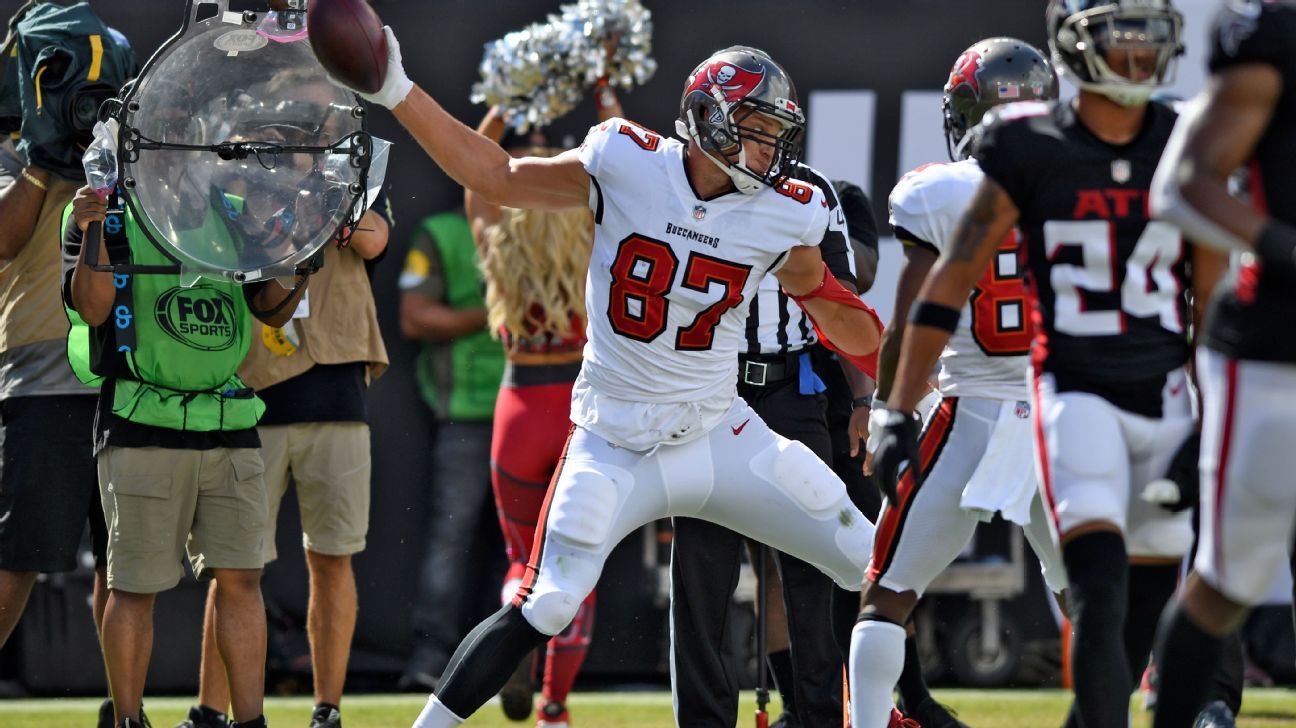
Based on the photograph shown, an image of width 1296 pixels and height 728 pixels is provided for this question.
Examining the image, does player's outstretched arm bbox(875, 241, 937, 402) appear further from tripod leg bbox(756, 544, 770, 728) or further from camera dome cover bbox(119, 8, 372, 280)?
camera dome cover bbox(119, 8, 372, 280)

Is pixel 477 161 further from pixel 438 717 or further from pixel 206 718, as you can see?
pixel 206 718

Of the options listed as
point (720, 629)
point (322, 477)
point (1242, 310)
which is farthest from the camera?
point (322, 477)

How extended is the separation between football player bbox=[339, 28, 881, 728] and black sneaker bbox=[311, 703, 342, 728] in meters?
1.48

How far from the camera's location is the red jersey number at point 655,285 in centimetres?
452

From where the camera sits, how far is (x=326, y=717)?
5598 millimetres

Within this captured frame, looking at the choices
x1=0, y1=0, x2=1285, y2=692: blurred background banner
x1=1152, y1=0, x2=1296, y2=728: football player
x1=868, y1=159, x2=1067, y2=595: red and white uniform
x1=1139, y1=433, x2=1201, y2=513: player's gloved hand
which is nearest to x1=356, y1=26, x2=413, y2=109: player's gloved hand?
x1=868, y1=159, x2=1067, y2=595: red and white uniform

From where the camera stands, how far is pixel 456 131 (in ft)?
14.6

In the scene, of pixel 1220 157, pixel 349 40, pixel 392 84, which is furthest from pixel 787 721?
pixel 1220 157

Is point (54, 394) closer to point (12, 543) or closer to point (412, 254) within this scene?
point (12, 543)

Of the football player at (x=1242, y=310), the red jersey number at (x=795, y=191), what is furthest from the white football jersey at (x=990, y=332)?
the football player at (x=1242, y=310)

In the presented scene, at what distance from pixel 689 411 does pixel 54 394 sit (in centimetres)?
202

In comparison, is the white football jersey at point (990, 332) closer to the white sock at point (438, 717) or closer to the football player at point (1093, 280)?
the football player at point (1093, 280)

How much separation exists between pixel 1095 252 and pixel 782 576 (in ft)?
5.51

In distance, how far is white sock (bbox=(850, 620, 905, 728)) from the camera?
4.30 metres
